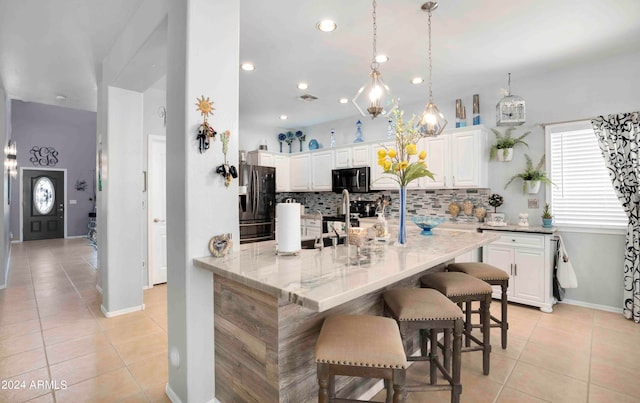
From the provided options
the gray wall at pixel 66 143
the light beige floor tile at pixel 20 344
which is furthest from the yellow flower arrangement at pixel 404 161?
the gray wall at pixel 66 143

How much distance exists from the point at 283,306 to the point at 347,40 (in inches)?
102

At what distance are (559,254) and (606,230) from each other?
0.59 metres

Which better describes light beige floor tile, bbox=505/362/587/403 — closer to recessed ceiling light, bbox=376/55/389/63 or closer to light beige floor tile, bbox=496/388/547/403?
light beige floor tile, bbox=496/388/547/403

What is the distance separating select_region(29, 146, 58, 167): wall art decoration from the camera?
9000mm

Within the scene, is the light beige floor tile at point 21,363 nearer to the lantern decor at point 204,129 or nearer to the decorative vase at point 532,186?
the lantern decor at point 204,129

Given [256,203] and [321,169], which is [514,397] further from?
[321,169]

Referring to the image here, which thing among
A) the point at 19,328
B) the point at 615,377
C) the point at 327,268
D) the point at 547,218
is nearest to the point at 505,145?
the point at 547,218

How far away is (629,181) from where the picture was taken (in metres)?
3.41

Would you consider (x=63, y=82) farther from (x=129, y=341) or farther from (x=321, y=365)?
(x=321, y=365)

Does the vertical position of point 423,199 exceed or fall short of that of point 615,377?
it exceeds it

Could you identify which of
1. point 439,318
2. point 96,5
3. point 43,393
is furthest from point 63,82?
point 439,318

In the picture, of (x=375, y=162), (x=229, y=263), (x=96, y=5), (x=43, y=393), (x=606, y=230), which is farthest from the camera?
(x=375, y=162)

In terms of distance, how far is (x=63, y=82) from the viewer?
166 inches

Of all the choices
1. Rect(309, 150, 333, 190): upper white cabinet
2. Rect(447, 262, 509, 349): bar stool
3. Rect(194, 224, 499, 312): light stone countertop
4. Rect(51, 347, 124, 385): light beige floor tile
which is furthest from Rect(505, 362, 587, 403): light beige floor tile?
Rect(309, 150, 333, 190): upper white cabinet
